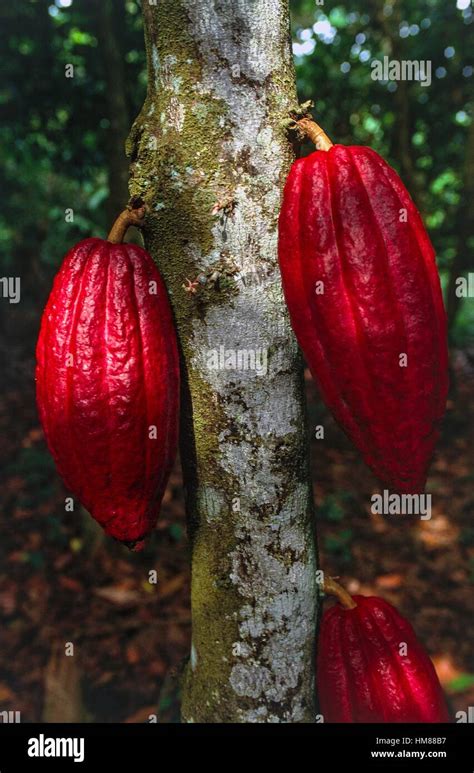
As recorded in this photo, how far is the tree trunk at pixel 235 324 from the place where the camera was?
737mm

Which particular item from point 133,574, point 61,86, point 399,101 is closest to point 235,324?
point 133,574

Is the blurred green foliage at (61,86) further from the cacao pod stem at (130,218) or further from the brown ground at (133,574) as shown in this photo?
the cacao pod stem at (130,218)

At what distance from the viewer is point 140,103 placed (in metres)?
2.40

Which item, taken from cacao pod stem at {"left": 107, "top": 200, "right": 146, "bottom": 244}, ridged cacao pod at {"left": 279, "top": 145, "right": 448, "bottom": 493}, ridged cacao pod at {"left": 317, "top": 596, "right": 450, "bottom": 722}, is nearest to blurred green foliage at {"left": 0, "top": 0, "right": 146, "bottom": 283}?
cacao pod stem at {"left": 107, "top": 200, "right": 146, "bottom": 244}

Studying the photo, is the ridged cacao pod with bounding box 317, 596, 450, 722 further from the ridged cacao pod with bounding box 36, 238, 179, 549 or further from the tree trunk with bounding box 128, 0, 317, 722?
the ridged cacao pod with bounding box 36, 238, 179, 549

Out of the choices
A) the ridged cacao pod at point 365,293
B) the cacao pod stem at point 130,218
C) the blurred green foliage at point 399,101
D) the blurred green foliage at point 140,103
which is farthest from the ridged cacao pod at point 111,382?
the blurred green foliage at point 399,101

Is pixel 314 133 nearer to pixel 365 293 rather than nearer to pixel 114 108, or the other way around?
pixel 365 293

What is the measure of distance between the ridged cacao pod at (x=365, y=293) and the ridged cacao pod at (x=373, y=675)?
312 millimetres

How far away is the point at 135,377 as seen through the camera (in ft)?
2.33

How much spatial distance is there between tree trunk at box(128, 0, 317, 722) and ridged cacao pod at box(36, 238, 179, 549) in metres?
0.06

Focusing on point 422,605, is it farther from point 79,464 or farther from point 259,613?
point 79,464

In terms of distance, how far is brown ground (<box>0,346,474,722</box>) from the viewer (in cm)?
177

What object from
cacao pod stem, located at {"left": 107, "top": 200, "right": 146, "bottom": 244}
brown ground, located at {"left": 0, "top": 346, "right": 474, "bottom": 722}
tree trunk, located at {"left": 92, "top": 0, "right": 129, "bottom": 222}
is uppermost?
tree trunk, located at {"left": 92, "top": 0, "right": 129, "bottom": 222}

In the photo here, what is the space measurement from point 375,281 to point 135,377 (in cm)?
28
